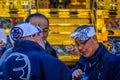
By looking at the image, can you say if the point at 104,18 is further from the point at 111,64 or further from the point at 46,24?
the point at 111,64

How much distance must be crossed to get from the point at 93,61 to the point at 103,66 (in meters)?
0.13

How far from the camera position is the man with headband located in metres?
4.62

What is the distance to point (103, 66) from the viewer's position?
4.67m

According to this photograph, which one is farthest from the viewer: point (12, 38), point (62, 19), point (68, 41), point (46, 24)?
point (62, 19)

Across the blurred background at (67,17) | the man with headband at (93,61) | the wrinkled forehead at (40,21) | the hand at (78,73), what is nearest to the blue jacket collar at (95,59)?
the man with headband at (93,61)

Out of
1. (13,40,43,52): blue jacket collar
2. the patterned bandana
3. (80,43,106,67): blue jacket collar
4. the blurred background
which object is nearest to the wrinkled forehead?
the patterned bandana

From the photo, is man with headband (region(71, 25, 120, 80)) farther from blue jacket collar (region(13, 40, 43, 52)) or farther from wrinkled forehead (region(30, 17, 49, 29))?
blue jacket collar (region(13, 40, 43, 52))

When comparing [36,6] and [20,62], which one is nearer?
[20,62]

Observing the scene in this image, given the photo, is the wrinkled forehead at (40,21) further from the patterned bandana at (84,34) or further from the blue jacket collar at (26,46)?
the blue jacket collar at (26,46)

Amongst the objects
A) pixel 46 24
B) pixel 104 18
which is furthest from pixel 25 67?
pixel 104 18

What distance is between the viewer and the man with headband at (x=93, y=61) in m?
4.62

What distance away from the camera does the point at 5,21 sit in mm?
10773

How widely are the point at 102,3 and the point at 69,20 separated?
81 cm

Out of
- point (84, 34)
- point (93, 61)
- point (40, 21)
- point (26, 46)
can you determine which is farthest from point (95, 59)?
point (26, 46)
